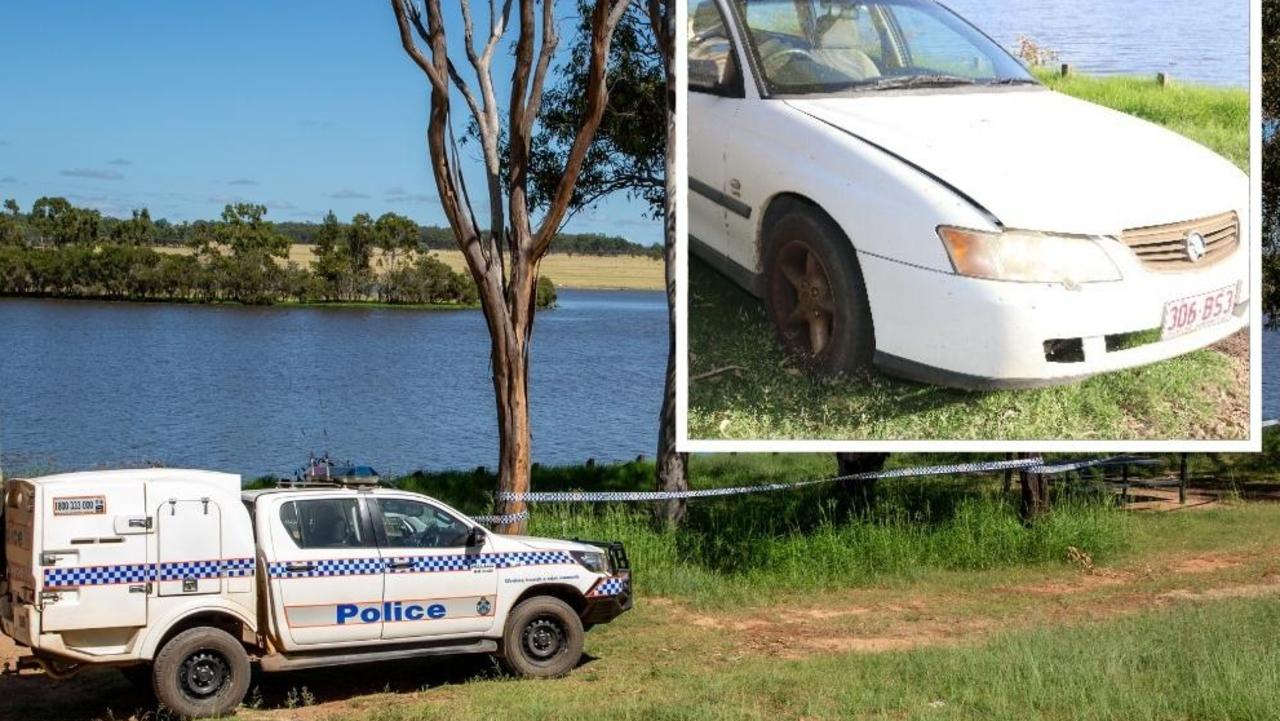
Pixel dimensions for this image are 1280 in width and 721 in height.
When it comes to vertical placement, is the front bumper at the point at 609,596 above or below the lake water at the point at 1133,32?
below

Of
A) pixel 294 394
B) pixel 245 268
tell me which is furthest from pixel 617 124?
pixel 245 268

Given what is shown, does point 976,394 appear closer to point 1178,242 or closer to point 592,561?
point 1178,242

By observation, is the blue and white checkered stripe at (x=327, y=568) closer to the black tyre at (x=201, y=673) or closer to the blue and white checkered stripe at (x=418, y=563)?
the blue and white checkered stripe at (x=418, y=563)

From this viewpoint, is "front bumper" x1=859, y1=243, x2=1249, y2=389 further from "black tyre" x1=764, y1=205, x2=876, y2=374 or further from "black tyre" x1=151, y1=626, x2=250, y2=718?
"black tyre" x1=151, y1=626, x2=250, y2=718

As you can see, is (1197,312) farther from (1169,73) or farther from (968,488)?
(968,488)

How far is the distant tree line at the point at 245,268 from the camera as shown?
105125mm

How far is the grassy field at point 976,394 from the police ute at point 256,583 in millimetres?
2593

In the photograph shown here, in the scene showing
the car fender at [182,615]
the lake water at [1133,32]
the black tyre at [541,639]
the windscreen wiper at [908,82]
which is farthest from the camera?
the lake water at [1133,32]

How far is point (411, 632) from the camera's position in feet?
37.2

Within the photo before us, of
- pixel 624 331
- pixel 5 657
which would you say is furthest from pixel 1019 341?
pixel 624 331

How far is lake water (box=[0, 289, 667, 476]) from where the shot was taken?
37.8 metres

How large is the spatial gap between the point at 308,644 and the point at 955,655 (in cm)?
476

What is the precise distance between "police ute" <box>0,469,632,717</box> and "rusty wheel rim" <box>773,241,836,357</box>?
112 inches

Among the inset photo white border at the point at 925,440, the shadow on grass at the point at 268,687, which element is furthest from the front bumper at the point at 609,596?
the inset photo white border at the point at 925,440
